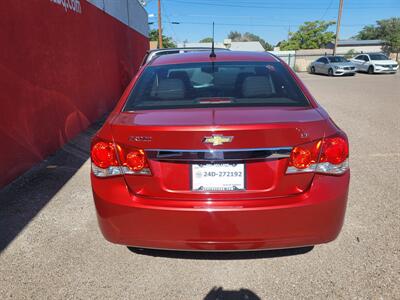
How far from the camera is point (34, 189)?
4141mm

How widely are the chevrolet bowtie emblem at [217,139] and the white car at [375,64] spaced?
27278 mm

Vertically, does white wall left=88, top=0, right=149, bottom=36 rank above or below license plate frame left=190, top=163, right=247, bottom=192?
above

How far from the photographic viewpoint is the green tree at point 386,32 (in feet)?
200

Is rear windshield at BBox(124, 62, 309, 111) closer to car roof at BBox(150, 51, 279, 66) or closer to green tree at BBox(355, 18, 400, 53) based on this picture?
car roof at BBox(150, 51, 279, 66)

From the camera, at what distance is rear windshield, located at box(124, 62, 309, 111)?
2.54 meters

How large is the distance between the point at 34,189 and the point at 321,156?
3.49 meters

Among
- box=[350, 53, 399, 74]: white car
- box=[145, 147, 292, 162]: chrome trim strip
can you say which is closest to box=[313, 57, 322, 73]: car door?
box=[350, 53, 399, 74]: white car

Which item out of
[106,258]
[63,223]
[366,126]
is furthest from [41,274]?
[366,126]

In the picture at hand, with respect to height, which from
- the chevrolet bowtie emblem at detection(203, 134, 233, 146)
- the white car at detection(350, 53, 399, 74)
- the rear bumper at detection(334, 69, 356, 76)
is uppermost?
the chevrolet bowtie emblem at detection(203, 134, 233, 146)

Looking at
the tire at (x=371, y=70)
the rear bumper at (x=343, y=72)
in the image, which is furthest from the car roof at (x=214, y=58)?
the tire at (x=371, y=70)

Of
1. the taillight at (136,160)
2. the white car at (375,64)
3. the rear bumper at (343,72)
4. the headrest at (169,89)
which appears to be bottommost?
the rear bumper at (343,72)

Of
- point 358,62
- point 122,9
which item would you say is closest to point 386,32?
point 358,62

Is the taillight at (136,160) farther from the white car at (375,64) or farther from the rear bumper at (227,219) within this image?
the white car at (375,64)

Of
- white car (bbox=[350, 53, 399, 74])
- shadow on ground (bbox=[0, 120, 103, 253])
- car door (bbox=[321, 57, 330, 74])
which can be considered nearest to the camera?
shadow on ground (bbox=[0, 120, 103, 253])
